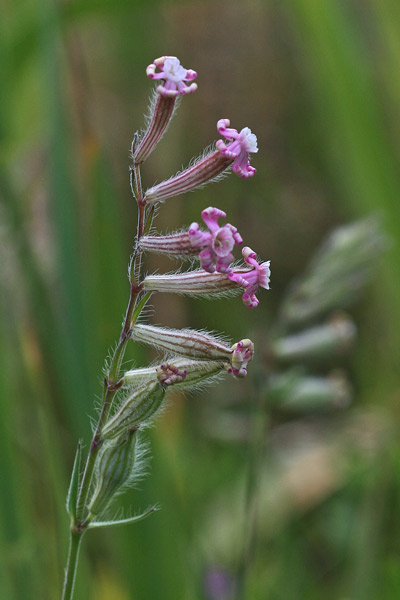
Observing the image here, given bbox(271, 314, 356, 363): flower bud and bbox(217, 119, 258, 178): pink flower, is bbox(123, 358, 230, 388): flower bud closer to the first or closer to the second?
bbox(217, 119, 258, 178): pink flower

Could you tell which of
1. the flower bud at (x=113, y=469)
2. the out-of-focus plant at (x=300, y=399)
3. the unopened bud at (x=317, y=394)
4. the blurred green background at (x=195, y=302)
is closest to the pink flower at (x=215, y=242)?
the flower bud at (x=113, y=469)

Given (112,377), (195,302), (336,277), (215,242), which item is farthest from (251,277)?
(195,302)

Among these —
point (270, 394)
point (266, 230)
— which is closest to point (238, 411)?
point (270, 394)

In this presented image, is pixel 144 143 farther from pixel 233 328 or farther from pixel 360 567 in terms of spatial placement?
pixel 233 328

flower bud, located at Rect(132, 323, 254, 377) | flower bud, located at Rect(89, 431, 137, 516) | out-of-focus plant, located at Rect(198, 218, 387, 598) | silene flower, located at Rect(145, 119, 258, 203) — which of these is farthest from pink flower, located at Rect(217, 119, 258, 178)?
out-of-focus plant, located at Rect(198, 218, 387, 598)

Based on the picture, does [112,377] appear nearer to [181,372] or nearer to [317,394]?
[181,372]

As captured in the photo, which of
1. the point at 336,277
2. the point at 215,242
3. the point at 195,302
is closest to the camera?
the point at 215,242

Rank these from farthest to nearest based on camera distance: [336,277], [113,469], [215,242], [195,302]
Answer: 1. [195,302]
2. [336,277]
3. [113,469]
4. [215,242]
